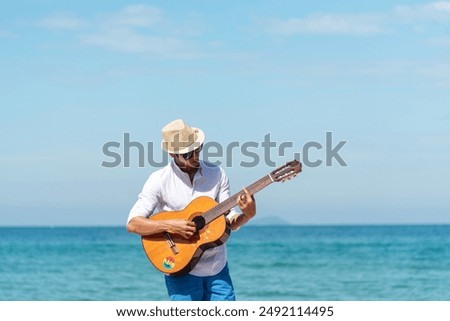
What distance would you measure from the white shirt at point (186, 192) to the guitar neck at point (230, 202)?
0.06 meters

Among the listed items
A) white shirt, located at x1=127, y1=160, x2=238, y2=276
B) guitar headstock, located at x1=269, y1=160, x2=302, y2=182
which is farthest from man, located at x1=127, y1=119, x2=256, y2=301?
guitar headstock, located at x1=269, y1=160, x2=302, y2=182

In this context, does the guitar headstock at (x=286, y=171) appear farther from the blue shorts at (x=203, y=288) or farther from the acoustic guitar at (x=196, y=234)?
the blue shorts at (x=203, y=288)

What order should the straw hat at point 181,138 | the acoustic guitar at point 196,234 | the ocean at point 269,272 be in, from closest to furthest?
the straw hat at point 181,138 < the acoustic guitar at point 196,234 < the ocean at point 269,272

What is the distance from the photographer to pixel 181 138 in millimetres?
4770

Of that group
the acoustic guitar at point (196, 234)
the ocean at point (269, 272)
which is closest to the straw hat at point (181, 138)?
the acoustic guitar at point (196, 234)

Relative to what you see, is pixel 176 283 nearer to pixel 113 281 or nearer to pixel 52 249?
pixel 113 281

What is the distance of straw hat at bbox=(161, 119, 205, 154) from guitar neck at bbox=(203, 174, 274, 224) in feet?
1.14

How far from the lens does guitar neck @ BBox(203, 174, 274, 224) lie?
479cm

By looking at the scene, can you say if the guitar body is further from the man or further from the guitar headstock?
the guitar headstock

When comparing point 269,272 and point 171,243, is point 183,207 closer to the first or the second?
point 171,243

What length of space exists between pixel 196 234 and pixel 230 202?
31 centimetres


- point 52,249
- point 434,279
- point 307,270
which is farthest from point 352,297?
point 52,249

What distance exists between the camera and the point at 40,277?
Result: 2542cm

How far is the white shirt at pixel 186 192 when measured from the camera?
4945 millimetres
